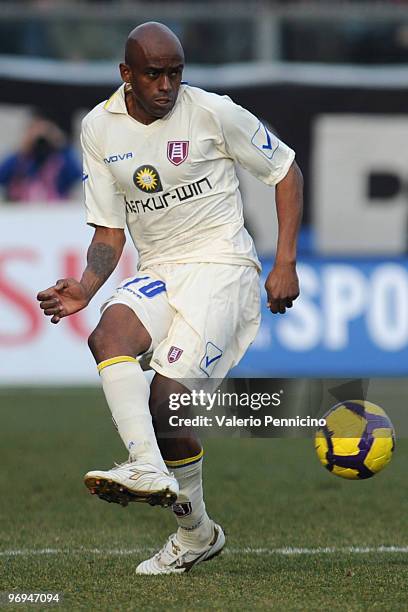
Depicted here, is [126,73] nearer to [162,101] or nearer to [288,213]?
[162,101]

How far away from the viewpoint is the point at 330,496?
7.99 metres

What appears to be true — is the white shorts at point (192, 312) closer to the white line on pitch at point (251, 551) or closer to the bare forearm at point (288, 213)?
the bare forearm at point (288, 213)

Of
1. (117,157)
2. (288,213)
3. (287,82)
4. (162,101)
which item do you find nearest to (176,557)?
(288,213)

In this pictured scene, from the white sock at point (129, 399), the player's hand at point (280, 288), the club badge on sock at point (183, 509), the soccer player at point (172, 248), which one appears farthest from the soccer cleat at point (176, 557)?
the player's hand at point (280, 288)

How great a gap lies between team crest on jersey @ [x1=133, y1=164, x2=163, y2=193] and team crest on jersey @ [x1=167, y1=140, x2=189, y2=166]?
0.09 metres

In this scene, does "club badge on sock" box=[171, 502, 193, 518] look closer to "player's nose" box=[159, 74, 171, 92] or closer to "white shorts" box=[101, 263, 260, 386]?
"white shorts" box=[101, 263, 260, 386]

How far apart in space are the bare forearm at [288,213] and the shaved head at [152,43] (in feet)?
2.27

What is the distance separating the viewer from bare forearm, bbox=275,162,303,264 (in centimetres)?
557

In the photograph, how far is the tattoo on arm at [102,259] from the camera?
575 centimetres

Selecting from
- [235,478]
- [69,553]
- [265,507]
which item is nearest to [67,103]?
[235,478]

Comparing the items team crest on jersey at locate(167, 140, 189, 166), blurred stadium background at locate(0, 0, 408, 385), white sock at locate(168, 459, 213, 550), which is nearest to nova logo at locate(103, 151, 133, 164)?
team crest on jersey at locate(167, 140, 189, 166)

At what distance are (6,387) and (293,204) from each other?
8.00m

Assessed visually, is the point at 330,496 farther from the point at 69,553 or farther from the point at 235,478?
the point at 69,553

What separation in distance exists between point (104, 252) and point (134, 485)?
115 centimetres
